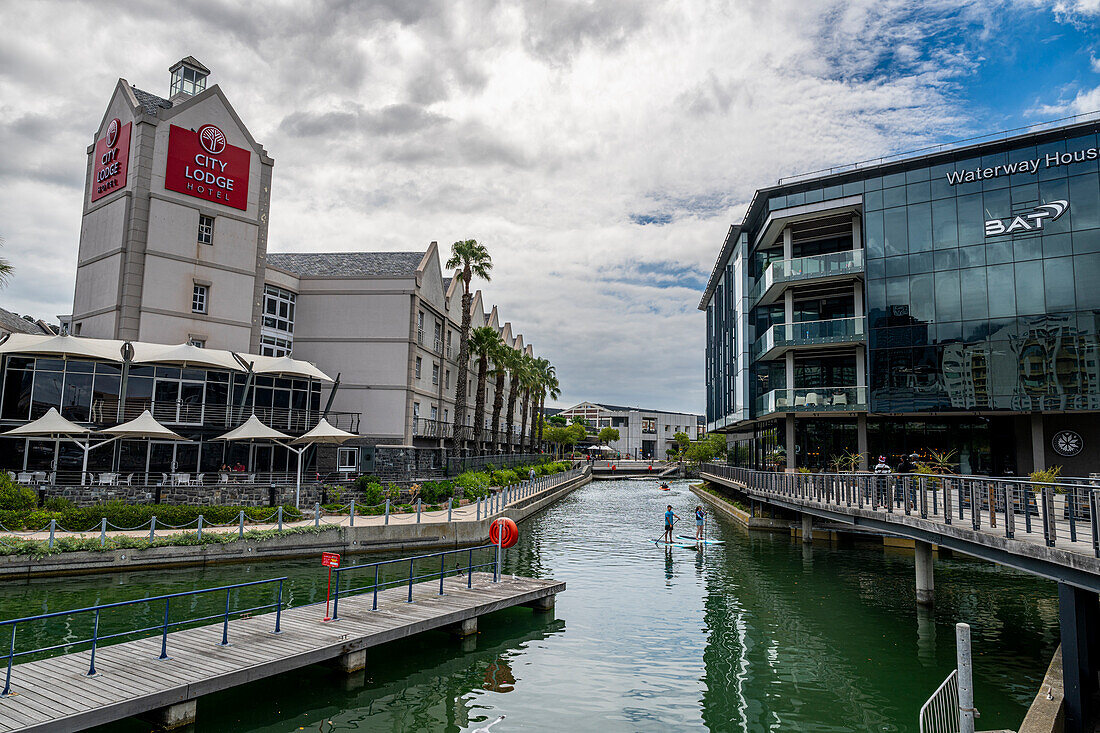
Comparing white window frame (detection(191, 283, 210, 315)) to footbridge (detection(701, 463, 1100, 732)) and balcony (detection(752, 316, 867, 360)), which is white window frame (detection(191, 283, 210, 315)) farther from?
footbridge (detection(701, 463, 1100, 732))

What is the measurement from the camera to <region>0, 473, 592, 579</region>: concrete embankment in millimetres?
20609

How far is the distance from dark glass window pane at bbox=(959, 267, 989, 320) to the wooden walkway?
27773 mm

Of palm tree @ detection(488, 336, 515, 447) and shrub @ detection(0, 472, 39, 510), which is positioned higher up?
palm tree @ detection(488, 336, 515, 447)

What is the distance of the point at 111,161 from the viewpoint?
39.5 m

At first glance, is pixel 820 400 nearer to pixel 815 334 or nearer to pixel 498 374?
pixel 815 334

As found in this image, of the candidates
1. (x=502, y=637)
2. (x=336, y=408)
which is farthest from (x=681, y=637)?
(x=336, y=408)

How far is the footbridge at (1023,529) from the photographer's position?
10641 millimetres

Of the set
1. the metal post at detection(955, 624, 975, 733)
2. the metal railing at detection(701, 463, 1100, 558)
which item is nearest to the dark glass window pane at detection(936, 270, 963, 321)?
the metal railing at detection(701, 463, 1100, 558)

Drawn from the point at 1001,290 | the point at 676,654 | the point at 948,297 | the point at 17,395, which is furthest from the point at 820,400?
the point at 17,395

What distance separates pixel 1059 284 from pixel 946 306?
4.53 m

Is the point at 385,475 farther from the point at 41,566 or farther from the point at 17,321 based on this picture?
the point at 17,321

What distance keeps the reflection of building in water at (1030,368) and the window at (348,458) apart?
34.6 m

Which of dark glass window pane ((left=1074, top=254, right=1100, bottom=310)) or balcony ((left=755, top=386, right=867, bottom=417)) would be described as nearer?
dark glass window pane ((left=1074, top=254, right=1100, bottom=310))

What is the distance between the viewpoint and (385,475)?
1502 inches
